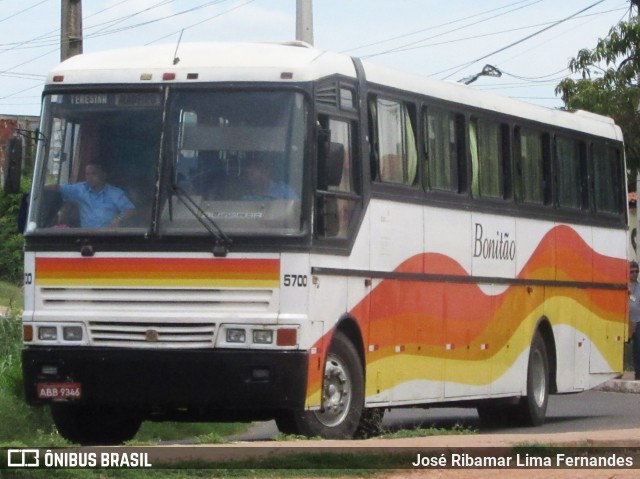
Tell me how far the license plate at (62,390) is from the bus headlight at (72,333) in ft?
1.18

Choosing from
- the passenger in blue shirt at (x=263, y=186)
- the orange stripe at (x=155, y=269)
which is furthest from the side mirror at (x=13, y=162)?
the passenger in blue shirt at (x=263, y=186)

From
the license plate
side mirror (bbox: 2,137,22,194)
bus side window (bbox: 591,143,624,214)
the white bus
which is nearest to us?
the white bus

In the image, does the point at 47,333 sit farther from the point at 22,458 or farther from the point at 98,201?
the point at 22,458

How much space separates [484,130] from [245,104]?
444cm

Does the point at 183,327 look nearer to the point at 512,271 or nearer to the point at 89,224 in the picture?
the point at 89,224

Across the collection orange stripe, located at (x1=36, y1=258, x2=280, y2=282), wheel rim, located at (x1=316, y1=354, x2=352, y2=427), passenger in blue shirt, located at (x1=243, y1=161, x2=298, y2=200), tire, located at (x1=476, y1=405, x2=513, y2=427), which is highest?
passenger in blue shirt, located at (x1=243, y1=161, x2=298, y2=200)

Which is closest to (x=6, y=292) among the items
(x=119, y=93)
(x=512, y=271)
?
(x=512, y=271)

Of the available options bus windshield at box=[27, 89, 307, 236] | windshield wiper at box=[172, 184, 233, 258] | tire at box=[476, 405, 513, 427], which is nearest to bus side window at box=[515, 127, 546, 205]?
tire at box=[476, 405, 513, 427]

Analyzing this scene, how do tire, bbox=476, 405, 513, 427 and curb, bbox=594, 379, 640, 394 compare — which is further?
curb, bbox=594, 379, 640, 394

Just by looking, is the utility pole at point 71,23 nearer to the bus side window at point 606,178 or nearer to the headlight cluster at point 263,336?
the bus side window at point 606,178

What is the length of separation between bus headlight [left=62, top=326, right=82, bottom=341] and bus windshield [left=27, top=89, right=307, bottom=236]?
2.52ft

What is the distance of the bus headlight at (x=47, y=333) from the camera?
507 inches

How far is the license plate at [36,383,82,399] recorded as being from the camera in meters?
12.8

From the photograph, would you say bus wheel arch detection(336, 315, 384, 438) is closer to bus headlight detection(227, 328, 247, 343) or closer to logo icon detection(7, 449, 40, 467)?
bus headlight detection(227, 328, 247, 343)
